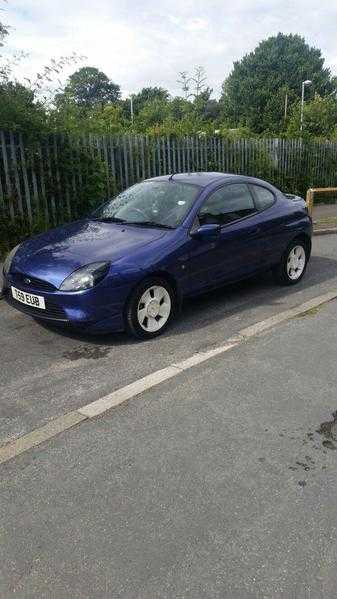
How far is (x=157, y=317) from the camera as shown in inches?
195

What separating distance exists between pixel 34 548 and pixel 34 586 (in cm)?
21

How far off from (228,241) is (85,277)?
1.83m

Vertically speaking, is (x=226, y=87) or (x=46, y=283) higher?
(x=226, y=87)

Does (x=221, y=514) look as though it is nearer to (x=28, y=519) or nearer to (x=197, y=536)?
(x=197, y=536)

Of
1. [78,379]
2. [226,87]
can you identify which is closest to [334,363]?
[78,379]

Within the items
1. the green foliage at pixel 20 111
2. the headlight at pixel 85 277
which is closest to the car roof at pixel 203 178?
the headlight at pixel 85 277

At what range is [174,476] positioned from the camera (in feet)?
9.21

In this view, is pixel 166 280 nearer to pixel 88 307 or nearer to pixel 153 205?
pixel 88 307

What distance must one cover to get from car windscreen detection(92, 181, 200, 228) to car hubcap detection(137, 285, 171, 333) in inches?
30.0

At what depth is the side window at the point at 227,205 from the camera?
5500 mm

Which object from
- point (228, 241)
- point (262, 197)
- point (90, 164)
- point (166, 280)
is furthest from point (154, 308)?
point (90, 164)

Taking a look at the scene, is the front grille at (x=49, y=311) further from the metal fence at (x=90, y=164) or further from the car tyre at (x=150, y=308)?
the metal fence at (x=90, y=164)

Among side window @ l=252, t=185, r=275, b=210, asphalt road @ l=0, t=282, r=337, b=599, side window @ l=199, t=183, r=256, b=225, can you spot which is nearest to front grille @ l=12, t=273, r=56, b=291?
asphalt road @ l=0, t=282, r=337, b=599

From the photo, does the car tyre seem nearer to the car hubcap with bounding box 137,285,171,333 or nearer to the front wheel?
the car hubcap with bounding box 137,285,171,333
